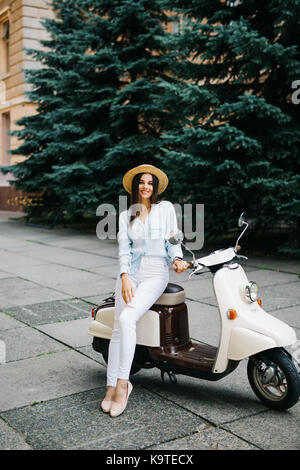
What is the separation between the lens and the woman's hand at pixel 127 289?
372cm

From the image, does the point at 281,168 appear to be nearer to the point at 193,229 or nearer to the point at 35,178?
the point at 193,229

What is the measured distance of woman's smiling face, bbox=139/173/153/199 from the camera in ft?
13.1

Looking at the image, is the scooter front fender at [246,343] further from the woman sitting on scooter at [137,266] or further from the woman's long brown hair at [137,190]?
the woman's long brown hair at [137,190]

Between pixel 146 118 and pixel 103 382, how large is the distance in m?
10.5

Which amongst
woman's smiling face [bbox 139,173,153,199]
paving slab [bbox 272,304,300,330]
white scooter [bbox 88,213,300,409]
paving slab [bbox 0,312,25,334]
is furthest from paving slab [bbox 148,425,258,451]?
paving slab [bbox 0,312,25,334]

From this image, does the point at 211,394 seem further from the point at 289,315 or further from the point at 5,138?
the point at 5,138

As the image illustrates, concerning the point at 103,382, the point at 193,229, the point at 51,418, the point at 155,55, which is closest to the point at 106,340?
the point at 103,382

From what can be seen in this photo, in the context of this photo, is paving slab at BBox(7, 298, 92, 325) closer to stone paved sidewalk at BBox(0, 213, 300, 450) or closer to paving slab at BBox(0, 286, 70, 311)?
stone paved sidewalk at BBox(0, 213, 300, 450)

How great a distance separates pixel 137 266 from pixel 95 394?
976 millimetres

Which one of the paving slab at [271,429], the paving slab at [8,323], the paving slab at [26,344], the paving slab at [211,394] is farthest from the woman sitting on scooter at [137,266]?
the paving slab at [8,323]

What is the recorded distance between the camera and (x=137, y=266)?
13.0 feet

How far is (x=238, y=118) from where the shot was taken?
32.3 ft

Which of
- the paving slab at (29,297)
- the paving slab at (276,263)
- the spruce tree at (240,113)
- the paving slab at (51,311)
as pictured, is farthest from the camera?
the spruce tree at (240,113)

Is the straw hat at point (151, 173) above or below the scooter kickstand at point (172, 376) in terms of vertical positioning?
above
